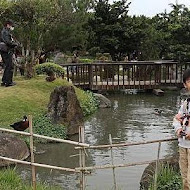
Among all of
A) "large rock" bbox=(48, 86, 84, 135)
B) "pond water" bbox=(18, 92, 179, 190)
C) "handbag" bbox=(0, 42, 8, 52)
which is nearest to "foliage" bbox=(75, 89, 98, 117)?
"pond water" bbox=(18, 92, 179, 190)

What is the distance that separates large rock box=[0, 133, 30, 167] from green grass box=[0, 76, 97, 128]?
1831 mm

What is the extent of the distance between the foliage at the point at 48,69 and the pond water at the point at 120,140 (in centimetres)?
248

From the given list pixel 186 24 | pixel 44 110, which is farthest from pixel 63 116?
pixel 186 24

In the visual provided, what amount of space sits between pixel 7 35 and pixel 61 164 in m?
5.61

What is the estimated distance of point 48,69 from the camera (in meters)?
16.3

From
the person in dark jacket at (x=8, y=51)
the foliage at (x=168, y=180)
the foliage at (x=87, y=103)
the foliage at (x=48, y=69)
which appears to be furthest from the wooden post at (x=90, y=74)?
the foliage at (x=168, y=180)

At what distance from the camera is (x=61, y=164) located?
30.3ft

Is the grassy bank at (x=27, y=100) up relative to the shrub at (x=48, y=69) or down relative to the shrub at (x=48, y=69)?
down

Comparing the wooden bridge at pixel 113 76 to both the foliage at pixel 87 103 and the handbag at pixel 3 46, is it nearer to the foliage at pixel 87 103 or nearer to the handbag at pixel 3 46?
the foliage at pixel 87 103

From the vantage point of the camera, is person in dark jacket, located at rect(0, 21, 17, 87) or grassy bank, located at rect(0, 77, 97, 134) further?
person in dark jacket, located at rect(0, 21, 17, 87)

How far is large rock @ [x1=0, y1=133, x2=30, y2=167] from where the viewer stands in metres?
8.66

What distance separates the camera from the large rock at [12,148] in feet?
28.4

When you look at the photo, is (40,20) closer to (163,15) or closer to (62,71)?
(62,71)

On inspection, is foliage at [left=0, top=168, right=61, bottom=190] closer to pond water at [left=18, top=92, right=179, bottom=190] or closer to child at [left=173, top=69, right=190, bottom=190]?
pond water at [left=18, top=92, right=179, bottom=190]
